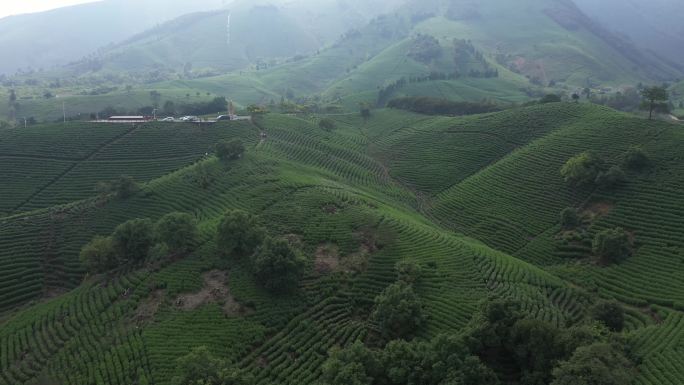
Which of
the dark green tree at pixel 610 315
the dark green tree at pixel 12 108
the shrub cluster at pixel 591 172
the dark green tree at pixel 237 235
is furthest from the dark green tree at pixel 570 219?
the dark green tree at pixel 12 108

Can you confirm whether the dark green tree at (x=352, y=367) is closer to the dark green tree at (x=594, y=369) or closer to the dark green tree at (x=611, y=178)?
the dark green tree at (x=594, y=369)

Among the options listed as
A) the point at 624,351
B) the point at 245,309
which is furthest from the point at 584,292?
the point at 245,309

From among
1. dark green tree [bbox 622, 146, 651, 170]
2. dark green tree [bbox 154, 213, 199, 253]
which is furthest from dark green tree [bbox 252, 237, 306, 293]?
dark green tree [bbox 622, 146, 651, 170]

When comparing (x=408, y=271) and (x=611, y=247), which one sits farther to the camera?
(x=611, y=247)

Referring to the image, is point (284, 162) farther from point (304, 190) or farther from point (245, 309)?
point (245, 309)

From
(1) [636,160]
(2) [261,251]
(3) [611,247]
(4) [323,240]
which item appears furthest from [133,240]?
(1) [636,160]

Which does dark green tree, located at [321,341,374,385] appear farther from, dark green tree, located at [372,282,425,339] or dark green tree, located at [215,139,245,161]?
dark green tree, located at [215,139,245,161]

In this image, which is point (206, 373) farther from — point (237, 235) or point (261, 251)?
point (237, 235)
